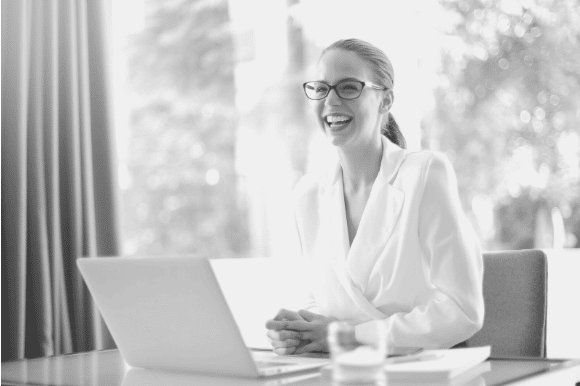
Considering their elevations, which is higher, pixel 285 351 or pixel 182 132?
pixel 182 132

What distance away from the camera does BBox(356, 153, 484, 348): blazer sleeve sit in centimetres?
162

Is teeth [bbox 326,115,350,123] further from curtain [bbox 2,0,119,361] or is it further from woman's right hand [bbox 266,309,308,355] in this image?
curtain [bbox 2,0,119,361]

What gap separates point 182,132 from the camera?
173 inches

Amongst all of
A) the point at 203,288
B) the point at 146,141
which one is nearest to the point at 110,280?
the point at 203,288

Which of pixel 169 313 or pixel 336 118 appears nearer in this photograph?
pixel 169 313

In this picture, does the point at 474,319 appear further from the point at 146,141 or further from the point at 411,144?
the point at 146,141

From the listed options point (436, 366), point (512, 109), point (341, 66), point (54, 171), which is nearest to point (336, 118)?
point (341, 66)

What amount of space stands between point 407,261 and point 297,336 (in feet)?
1.06

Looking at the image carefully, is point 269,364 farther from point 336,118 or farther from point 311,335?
point 336,118

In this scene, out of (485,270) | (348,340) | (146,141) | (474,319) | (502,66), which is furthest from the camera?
(146,141)

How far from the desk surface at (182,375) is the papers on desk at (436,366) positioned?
20 mm

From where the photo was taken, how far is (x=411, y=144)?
3.32 meters

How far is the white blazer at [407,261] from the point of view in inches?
64.5

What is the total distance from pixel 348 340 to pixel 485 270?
86cm
